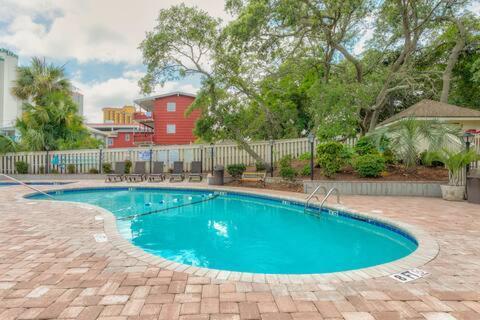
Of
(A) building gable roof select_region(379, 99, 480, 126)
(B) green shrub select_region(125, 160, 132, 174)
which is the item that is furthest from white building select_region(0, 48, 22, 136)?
(A) building gable roof select_region(379, 99, 480, 126)

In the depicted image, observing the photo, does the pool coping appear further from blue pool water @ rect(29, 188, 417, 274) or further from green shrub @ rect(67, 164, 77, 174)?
green shrub @ rect(67, 164, 77, 174)

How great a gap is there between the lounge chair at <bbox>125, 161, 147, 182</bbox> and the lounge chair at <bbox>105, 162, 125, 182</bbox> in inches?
13.3

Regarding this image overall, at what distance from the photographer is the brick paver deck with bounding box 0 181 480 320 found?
204 cm

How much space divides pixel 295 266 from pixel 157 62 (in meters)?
10.1

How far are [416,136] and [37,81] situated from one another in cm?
1890

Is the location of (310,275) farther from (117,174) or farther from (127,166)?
(127,166)

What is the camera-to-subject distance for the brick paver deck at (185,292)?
204cm

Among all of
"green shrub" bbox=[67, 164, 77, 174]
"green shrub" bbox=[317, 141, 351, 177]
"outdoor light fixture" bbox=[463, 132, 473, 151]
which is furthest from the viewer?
"green shrub" bbox=[67, 164, 77, 174]

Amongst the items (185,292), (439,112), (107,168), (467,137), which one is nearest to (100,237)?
(185,292)

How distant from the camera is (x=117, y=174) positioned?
530 inches

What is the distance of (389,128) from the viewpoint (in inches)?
369

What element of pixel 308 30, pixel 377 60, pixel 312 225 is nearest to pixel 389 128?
pixel 308 30

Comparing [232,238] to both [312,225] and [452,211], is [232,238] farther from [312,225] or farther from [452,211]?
A: [452,211]

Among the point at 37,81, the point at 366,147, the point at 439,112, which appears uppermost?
the point at 37,81
